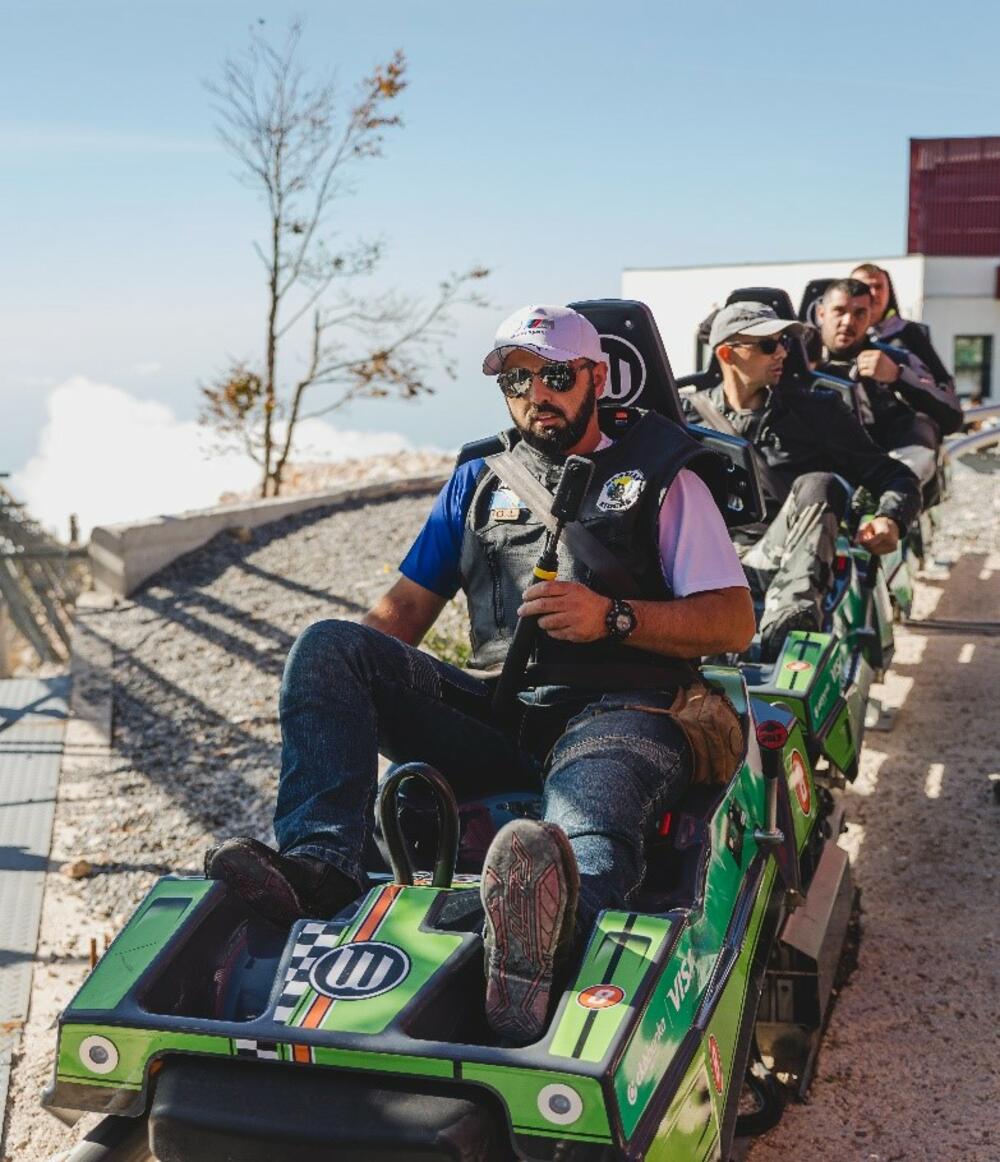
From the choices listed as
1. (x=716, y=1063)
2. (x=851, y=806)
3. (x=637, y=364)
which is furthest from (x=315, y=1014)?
(x=851, y=806)

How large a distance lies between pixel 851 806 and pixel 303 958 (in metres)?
3.47

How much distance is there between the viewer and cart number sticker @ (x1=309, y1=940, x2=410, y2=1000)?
2525 millimetres

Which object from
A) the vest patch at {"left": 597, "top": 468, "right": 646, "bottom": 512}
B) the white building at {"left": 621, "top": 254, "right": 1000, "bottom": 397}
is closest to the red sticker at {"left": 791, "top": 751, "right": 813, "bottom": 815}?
the vest patch at {"left": 597, "top": 468, "right": 646, "bottom": 512}

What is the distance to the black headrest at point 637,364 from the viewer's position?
4215 mm

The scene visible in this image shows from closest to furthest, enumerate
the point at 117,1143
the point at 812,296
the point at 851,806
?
the point at 117,1143 → the point at 851,806 → the point at 812,296

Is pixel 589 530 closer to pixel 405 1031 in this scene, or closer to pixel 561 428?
pixel 561 428

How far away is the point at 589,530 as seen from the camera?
135 inches

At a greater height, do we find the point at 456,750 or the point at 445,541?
the point at 445,541

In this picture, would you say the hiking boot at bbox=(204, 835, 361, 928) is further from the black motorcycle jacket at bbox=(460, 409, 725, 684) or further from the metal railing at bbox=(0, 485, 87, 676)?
the metal railing at bbox=(0, 485, 87, 676)

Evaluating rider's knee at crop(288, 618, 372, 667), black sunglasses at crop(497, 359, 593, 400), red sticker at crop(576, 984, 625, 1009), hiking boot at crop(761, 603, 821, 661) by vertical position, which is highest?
black sunglasses at crop(497, 359, 593, 400)

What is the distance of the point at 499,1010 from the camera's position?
2.47 metres

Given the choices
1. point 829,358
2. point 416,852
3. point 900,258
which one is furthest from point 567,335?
point 900,258

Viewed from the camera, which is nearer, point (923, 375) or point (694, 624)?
point (694, 624)

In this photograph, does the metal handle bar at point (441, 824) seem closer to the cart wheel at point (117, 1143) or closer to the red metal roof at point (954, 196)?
the cart wheel at point (117, 1143)
